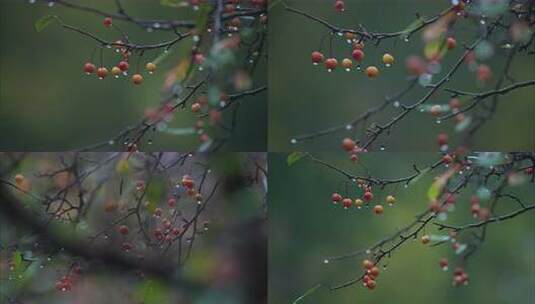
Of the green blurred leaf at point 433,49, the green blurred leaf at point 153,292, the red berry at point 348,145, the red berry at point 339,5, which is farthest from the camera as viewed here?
the red berry at point 339,5

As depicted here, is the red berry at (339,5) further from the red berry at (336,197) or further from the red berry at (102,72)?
the red berry at (102,72)

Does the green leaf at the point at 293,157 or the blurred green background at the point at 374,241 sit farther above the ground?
the green leaf at the point at 293,157

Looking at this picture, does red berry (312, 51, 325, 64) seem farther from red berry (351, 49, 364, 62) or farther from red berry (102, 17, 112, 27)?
red berry (102, 17, 112, 27)

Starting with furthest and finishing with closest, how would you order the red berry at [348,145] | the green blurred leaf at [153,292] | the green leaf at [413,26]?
1. the red berry at [348,145]
2. the green blurred leaf at [153,292]
3. the green leaf at [413,26]

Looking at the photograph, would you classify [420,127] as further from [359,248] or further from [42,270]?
[42,270]

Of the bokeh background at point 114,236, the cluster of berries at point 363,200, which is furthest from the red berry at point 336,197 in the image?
the bokeh background at point 114,236

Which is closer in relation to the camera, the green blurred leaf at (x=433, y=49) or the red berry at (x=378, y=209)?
the green blurred leaf at (x=433, y=49)

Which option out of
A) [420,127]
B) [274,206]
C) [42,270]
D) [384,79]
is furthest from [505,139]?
[42,270]
